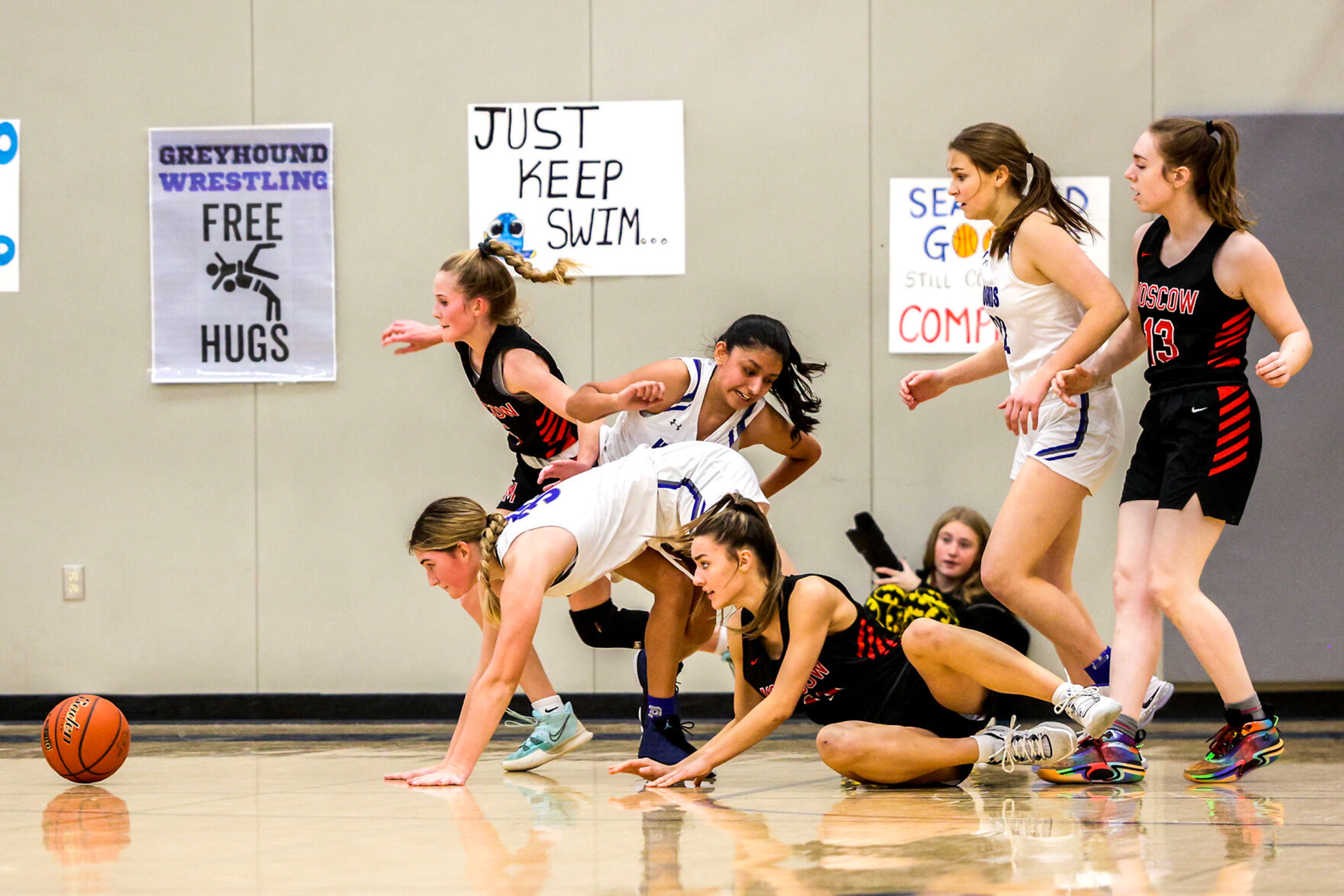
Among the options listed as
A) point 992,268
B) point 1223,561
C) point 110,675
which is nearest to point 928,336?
point 1223,561

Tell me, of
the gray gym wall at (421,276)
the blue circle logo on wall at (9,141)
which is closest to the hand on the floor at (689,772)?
the gray gym wall at (421,276)

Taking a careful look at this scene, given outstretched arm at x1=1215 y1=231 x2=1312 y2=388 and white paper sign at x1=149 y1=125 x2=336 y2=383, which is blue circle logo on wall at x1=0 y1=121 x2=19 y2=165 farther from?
outstretched arm at x1=1215 y1=231 x2=1312 y2=388

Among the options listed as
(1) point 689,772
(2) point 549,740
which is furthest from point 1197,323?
(2) point 549,740

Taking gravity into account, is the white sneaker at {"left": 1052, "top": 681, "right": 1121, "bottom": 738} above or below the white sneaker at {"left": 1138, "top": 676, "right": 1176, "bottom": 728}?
above

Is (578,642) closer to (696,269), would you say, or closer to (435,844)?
(696,269)

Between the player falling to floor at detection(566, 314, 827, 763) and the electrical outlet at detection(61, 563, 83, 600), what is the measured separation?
2722 millimetres

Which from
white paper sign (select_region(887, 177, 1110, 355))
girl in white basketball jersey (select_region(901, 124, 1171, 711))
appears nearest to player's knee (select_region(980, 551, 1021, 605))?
girl in white basketball jersey (select_region(901, 124, 1171, 711))

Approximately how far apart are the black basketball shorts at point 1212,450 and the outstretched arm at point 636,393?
1322 mm

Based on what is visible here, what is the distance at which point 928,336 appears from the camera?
5.44m

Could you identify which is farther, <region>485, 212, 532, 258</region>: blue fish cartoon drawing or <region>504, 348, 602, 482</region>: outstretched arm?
<region>485, 212, 532, 258</region>: blue fish cartoon drawing

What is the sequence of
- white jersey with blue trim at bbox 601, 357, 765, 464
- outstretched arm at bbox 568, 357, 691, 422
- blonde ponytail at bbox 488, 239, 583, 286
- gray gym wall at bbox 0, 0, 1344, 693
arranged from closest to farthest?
1. outstretched arm at bbox 568, 357, 691, 422
2. white jersey with blue trim at bbox 601, 357, 765, 464
3. blonde ponytail at bbox 488, 239, 583, 286
4. gray gym wall at bbox 0, 0, 1344, 693

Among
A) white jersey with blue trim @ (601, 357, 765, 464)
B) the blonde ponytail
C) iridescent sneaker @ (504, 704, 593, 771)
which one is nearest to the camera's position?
iridescent sneaker @ (504, 704, 593, 771)

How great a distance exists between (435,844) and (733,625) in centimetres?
104

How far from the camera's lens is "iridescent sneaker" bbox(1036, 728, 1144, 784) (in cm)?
325
